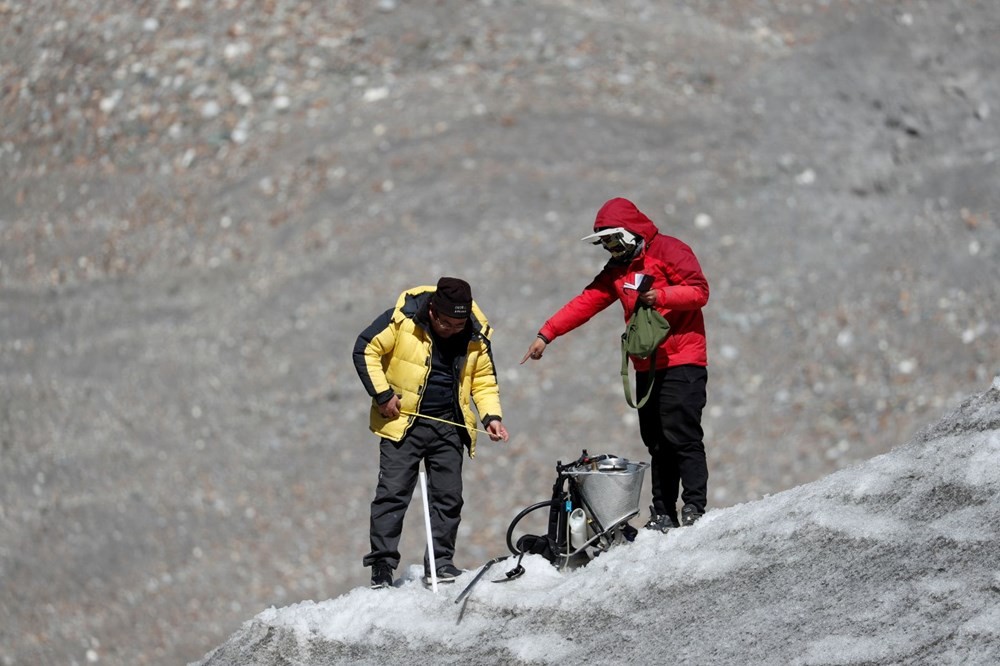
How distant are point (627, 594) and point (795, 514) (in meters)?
0.91

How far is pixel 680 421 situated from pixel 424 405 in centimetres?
141

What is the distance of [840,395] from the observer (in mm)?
14961

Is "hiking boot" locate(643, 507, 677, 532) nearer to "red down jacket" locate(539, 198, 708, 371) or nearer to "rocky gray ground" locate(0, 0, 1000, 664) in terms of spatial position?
"red down jacket" locate(539, 198, 708, 371)

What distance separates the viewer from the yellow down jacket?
6.66 meters

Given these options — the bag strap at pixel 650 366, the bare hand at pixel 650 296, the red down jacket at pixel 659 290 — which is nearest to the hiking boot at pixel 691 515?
the bag strap at pixel 650 366

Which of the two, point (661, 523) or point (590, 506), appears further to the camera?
point (661, 523)

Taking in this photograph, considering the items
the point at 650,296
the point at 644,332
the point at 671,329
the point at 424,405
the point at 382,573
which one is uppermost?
the point at 650,296

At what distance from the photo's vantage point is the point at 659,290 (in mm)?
6496

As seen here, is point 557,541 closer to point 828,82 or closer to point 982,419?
point 982,419

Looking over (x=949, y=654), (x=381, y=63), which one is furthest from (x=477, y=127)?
(x=949, y=654)

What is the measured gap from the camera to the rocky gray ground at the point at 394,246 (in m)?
14.9

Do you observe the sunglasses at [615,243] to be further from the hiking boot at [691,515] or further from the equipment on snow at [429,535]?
the equipment on snow at [429,535]

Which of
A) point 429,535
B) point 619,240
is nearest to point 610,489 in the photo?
point 429,535

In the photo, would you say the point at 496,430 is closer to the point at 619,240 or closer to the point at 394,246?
the point at 619,240
